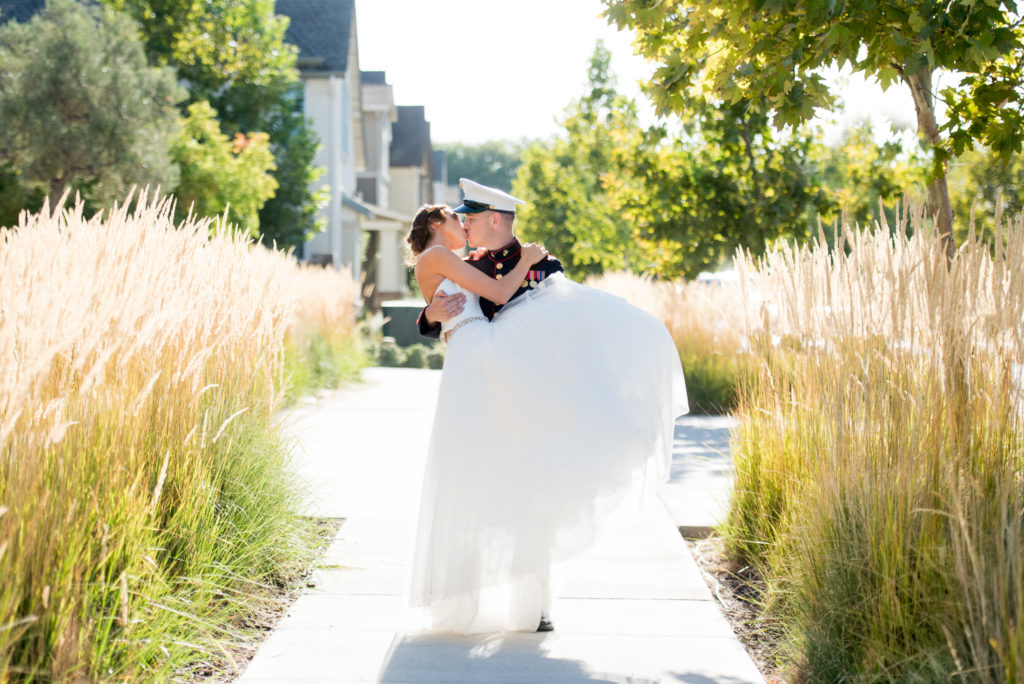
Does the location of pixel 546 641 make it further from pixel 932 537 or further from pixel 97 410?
pixel 97 410

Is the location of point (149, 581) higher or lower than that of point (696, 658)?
higher

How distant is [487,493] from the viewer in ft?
12.8

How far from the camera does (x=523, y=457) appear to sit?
12.9ft

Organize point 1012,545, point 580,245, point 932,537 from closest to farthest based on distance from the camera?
point 1012,545, point 932,537, point 580,245

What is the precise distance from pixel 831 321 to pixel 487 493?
5.41 ft

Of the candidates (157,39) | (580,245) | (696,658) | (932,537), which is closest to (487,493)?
(696,658)

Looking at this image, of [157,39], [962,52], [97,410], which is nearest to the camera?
[97,410]

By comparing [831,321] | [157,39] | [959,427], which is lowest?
[959,427]

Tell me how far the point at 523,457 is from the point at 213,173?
14420mm

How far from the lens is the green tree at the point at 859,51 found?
4027 mm

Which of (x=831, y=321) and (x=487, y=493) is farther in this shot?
(x=831, y=321)

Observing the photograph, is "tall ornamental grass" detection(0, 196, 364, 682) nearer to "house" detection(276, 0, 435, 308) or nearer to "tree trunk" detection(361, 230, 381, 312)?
"house" detection(276, 0, 435, 308)

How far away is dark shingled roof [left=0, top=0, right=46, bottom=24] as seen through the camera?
67.0 feet

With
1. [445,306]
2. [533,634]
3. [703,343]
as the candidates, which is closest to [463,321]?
[445,306]
